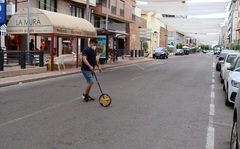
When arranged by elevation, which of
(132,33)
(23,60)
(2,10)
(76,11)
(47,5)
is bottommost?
(23,60)

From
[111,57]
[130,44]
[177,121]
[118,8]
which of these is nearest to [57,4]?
[111,57]

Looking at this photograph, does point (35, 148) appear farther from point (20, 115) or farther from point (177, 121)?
point (177, 121)

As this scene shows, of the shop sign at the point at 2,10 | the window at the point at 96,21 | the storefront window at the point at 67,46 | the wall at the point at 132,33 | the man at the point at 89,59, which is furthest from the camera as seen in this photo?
the wall at the point at 132,33

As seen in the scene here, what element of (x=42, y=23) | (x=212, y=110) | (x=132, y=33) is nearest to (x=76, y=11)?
(x=42, y=23)

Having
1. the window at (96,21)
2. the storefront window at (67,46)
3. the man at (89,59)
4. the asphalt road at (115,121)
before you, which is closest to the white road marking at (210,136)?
the asphalt road at (115,121)

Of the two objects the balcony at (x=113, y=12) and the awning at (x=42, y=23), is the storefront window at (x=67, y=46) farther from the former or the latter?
the awning at (x=42, y=23)

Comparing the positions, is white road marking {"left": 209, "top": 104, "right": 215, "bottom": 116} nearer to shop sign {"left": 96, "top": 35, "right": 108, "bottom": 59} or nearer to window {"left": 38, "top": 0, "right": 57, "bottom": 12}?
shop sign {"left": 96, "top": 35, "right": 108, "bottom": 59}

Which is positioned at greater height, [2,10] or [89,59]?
[2,10]

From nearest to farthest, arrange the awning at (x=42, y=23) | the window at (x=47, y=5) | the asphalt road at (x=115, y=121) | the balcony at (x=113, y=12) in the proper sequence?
1. the asphalt road at (x=115, y=121)
2. the awning at (x=42, y=23)
3. the window at (x=47, y=5)
4. the balcony at (x=113, y=12)

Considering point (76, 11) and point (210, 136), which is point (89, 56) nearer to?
point (210, 136)

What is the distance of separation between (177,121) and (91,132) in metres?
2.21

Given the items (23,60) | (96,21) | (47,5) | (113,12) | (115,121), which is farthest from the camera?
(113,12)

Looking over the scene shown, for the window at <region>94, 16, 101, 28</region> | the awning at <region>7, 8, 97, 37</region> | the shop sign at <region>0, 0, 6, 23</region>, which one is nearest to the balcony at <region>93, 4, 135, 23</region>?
the window at <region>94, 16, 101, 28</region>

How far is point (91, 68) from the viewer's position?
29.3 ft
